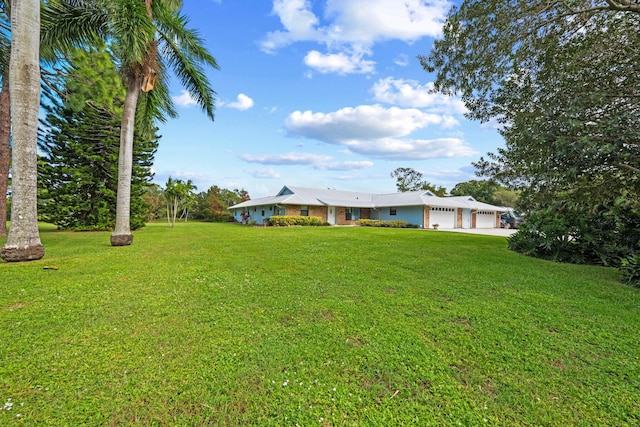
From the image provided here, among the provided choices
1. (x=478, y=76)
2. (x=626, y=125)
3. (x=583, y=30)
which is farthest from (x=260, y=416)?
(x=583, y=30)

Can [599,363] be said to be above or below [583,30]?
below

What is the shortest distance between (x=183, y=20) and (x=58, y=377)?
11.1 metres

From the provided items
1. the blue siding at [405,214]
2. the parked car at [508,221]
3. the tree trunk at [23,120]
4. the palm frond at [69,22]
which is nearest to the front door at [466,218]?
the blue siding at [405,214]

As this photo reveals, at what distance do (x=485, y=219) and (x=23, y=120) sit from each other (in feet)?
112

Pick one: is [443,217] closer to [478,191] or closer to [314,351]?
[478,191]

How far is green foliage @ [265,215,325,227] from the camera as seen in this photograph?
23.3 meters

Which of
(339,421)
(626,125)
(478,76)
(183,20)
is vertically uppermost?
(183,20)

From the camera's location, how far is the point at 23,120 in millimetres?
6168

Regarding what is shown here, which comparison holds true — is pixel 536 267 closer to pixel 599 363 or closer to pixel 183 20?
pixel 599 363

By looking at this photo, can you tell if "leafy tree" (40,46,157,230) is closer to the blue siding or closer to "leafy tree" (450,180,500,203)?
the blue siding

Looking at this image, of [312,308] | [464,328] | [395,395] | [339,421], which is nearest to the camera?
[339,421]

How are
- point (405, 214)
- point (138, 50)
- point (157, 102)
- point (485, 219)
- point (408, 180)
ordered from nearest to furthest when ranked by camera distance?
point (138, 50) → point (157, 102) → point (405, 214) → point (485, 219) → point (408, 180)

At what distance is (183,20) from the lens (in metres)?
9.68

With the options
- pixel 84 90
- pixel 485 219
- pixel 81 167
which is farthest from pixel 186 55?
pixel 485 219
